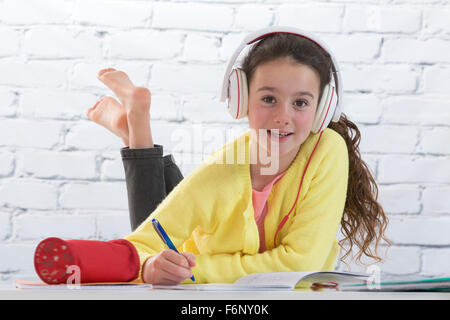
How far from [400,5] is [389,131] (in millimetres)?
359

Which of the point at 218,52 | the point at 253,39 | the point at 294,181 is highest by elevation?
the point at 218,52

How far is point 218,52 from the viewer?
139 centimetres

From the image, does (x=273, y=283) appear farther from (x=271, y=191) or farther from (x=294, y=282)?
(x=271, y=191)

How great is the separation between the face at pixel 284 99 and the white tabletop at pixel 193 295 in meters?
0.37

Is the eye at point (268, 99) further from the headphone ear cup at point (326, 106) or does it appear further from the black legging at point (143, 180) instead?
the black legging at point (143, 180)

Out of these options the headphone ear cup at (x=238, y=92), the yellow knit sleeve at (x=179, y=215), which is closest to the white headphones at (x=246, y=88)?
the headphone ear cup at (x=238, y=92)

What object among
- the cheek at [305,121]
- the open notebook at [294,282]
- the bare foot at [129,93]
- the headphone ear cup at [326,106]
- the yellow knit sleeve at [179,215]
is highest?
the bare foot at [129,93]

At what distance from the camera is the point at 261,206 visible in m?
0.95

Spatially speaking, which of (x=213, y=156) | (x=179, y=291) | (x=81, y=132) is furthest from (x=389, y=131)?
(x=179, y=291)

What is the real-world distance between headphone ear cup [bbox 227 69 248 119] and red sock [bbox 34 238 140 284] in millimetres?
309

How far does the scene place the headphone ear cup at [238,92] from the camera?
90cm

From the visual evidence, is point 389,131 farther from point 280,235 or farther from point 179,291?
point 179,291

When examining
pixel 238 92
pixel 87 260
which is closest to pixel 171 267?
pixel 87 260

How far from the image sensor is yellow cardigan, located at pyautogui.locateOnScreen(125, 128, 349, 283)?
0.89 m
